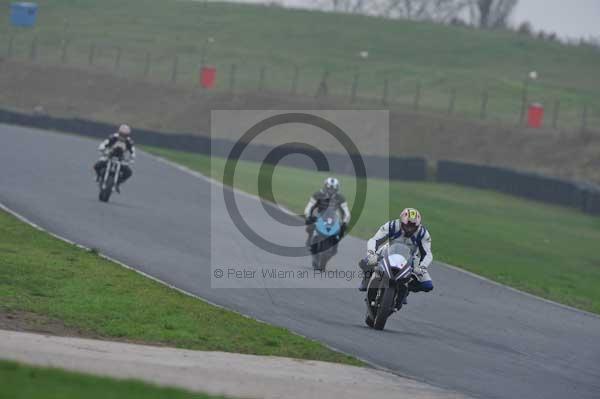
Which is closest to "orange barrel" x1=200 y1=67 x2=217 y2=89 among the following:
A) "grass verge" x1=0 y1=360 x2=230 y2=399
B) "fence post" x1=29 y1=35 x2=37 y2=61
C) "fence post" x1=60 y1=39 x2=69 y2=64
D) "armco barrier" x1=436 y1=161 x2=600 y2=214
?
"fence post" x1=60 y1=39 x2=69 y2=64

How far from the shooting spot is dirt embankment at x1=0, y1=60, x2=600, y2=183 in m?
52.7

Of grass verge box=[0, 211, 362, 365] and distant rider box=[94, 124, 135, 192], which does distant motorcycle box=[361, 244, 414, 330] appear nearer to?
grass verge box=[0, 211, 362, 365]

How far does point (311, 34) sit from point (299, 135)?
3056cm

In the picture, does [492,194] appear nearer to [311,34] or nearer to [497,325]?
[497,325]

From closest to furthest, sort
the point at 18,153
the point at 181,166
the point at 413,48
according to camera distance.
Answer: the point at 18,153 → the point at 181,166 → the point at 413,48

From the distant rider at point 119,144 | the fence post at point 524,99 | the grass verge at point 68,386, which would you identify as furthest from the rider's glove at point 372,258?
the fence post at point 524,99

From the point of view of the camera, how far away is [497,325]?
17.0 metres

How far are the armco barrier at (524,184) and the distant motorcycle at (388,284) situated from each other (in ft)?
87.0

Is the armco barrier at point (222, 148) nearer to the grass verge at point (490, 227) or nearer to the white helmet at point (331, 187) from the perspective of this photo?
the grass verge at point (490, 227)

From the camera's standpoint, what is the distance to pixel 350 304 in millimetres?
17281

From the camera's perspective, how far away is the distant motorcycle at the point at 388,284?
47.7 ft

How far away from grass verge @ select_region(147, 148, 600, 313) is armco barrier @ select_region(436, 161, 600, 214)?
21.3 inches

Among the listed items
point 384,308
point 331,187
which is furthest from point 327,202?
point 384,308

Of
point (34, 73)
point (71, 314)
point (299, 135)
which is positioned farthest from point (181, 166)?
point (34, 73)
